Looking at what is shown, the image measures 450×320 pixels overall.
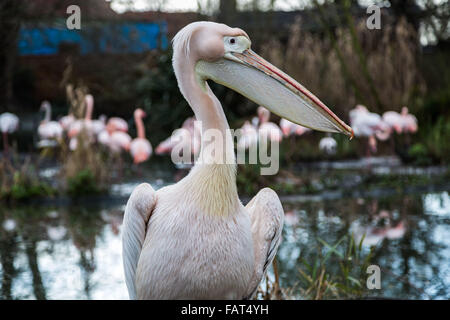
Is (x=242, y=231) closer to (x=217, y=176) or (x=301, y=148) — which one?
(x=217, y=176)

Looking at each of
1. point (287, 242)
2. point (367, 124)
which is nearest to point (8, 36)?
point (367, 124)

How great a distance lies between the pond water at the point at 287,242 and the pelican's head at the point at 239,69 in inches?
70.7

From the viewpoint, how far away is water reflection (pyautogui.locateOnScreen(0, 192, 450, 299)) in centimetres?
413

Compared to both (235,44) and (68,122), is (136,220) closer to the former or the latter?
(235,44)

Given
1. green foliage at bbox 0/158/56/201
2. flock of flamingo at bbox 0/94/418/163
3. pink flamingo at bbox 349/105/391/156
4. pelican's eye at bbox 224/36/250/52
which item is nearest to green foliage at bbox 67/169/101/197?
green foliage at bbox 0/158/56/201

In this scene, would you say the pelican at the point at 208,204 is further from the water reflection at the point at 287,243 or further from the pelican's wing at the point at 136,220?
the water reflection at the point at 287,243

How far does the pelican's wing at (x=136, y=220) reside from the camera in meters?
2.45

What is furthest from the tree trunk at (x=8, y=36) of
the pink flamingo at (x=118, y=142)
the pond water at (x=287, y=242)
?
the pond water at (x=287, y=242)

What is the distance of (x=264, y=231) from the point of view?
2.61 metres

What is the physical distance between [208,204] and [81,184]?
18.4 ft

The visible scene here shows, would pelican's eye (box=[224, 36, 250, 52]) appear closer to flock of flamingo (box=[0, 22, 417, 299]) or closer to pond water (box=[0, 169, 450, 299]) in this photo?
flock of flamingo (box=[0, 22, 417, 299])

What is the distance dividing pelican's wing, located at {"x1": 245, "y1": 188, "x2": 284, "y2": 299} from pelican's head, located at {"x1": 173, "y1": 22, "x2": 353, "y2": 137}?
445 mm
